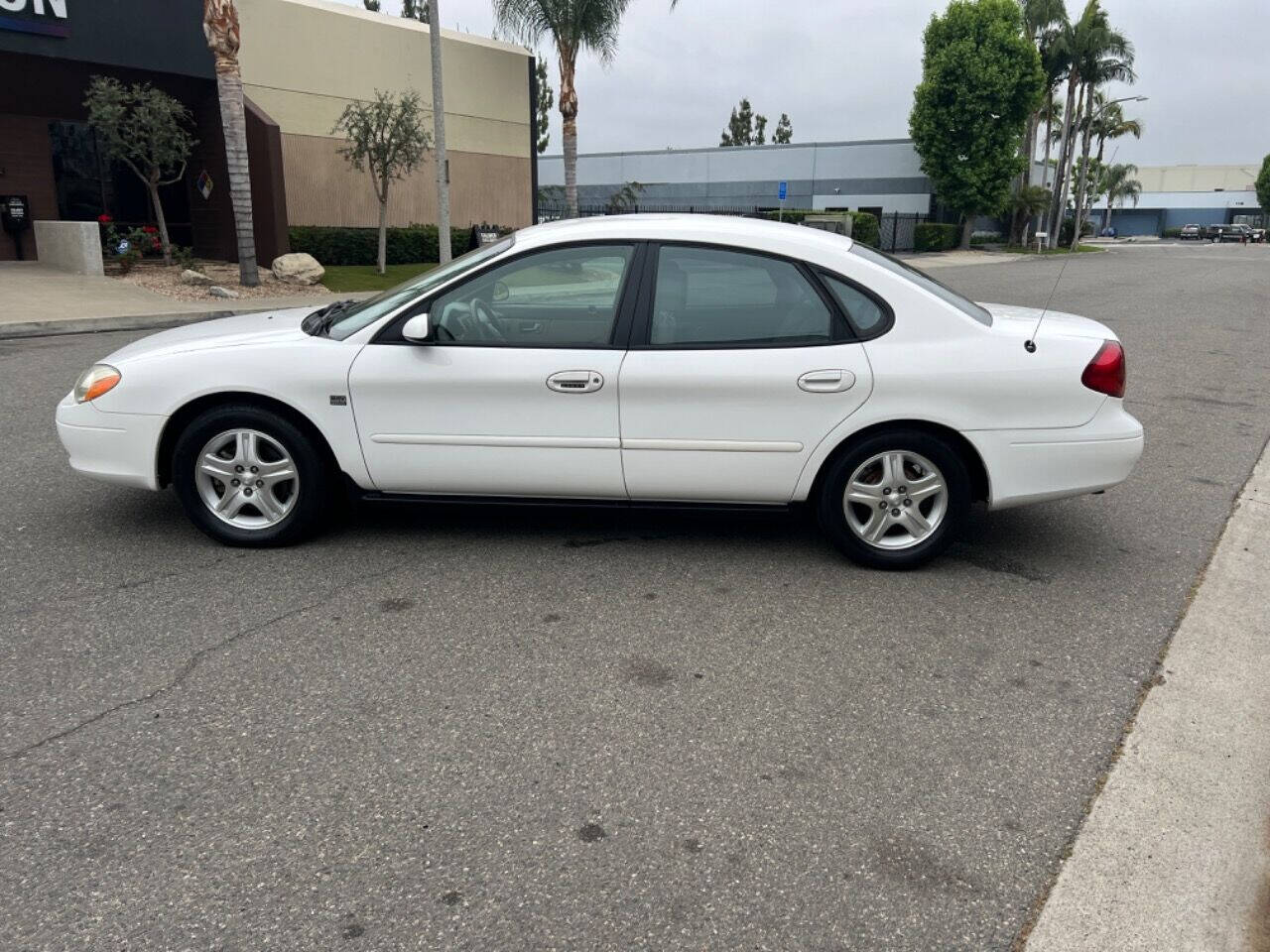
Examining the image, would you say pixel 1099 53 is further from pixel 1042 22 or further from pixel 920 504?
pixel 920 504

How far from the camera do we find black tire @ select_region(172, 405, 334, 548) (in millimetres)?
4574

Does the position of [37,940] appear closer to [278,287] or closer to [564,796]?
[564,796]

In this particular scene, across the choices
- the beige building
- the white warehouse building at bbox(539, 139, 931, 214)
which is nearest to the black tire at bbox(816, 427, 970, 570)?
the beige building

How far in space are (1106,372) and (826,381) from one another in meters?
1.29

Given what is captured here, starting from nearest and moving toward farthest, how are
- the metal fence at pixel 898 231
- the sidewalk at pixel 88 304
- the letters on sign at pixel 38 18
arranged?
→ the sidewalk at pixel 88 304 → the letters on sign at pixel 38 18 → the metal fence at pixel 898 231

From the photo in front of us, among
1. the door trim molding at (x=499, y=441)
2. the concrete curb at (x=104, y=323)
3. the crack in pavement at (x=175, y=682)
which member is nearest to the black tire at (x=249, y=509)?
the door trim molding at (x=499, y=441)

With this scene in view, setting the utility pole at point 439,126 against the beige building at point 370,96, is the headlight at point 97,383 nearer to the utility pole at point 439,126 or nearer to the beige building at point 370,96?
the utility pole at point 439,126

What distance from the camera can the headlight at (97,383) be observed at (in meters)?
4.62

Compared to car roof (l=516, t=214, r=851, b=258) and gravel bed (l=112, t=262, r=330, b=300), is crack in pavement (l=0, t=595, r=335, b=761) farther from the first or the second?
gravel bed (l=112, t=262, r=330, b=300)

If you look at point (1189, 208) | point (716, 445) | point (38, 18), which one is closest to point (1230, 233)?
point (1189, 208)

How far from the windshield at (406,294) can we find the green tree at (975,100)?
143ft

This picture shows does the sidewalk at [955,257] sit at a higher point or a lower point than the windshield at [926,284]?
lower

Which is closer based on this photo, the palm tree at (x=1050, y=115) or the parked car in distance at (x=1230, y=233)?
the palm tree at (x=1050, y=115)

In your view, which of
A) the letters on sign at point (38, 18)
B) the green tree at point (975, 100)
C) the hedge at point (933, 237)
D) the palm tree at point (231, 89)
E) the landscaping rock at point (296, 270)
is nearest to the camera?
the palm tree at point (231, 89)
